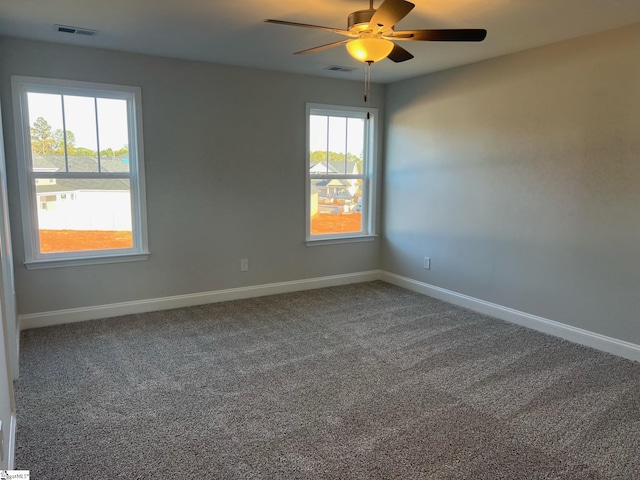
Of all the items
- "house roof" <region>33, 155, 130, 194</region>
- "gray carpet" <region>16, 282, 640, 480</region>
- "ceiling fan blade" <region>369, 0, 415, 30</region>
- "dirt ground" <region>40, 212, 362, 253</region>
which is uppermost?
"ceiling fan blade" <region>369, 0, 415, 30</region>

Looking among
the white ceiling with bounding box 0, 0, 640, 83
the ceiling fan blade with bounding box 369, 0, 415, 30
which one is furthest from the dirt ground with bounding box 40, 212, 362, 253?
the ceiling fan blade with bounding box 369, 0, 415, 30

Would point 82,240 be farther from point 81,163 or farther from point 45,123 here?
point 45,123

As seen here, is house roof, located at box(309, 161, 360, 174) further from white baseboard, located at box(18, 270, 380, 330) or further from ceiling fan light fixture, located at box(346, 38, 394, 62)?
ceiling fan light fixture, located at box(346, 38, 394, 62)

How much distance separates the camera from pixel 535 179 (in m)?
3.83

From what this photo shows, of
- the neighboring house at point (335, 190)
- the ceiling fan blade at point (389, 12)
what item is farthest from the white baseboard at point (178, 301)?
the ceiling fan blade at point (389, 12)

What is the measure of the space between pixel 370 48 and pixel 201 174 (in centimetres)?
244

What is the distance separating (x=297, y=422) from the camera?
2.44 metres

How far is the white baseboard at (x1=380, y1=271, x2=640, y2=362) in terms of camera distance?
334 centimetres

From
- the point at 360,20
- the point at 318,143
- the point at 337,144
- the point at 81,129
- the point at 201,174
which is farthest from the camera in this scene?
the point at 337,144

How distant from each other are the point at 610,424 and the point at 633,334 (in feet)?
3.83

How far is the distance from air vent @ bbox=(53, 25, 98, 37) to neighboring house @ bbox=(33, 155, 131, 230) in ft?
3.43

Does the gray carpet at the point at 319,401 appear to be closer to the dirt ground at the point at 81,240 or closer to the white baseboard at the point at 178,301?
the white baseboard at the point at 178,301

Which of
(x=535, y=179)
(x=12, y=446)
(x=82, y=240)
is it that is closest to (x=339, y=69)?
(x=535, y=179)

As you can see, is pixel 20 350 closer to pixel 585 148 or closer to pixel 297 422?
pixel 297 422
